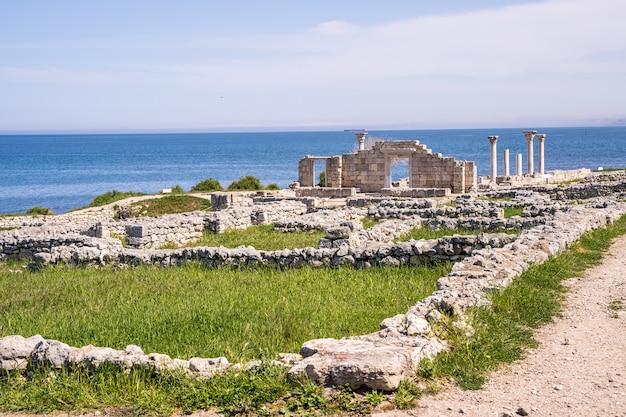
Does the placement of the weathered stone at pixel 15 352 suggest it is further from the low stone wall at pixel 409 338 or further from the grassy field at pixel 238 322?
the low stone wall at pixel 409 338

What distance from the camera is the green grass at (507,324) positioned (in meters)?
6.61

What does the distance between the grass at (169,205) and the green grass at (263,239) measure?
506 inches

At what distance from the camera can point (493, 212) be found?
20.2 m

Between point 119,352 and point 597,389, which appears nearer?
point 597,389

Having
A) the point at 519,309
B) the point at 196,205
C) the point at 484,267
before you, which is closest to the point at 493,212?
the point at 484,267

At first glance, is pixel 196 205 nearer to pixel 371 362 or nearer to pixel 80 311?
pixel 80 311

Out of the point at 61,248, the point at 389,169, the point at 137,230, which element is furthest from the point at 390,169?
the point at 61,248

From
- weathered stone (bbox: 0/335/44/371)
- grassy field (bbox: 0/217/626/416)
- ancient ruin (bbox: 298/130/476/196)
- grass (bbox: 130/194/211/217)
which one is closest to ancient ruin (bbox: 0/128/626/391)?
weathered stone (bbox: 0/335/44/371)

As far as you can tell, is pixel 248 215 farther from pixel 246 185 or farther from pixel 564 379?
pixel 246 185

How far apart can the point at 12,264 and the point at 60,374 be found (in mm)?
10733

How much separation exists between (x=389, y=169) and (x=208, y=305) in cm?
2992

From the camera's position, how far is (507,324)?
26.0ft

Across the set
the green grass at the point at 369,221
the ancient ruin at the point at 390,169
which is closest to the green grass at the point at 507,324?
the green grass at the point at 369,221

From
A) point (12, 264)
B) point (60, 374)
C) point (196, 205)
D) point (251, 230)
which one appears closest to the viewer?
point (60, 374)
